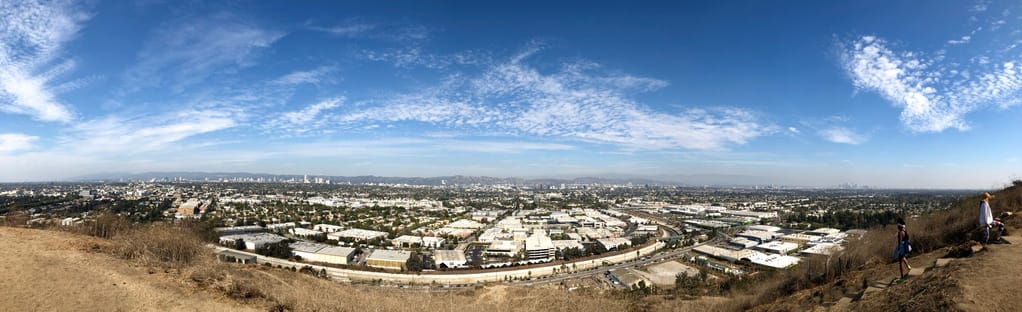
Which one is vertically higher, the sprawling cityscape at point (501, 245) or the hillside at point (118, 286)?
the hillside at point (118, 286)

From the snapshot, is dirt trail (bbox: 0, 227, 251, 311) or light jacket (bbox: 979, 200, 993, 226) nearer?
dirt trail (bbox: 0, 227, 251, 311)

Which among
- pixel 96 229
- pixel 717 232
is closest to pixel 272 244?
pixel 96 229

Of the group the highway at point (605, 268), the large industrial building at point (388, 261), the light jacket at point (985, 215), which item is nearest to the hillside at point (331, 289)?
the light jacket at point (985, 215)

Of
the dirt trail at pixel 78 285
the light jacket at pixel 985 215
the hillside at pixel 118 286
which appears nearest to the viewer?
the dirt trail at pixel 78 285

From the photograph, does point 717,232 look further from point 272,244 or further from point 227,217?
point 227,217

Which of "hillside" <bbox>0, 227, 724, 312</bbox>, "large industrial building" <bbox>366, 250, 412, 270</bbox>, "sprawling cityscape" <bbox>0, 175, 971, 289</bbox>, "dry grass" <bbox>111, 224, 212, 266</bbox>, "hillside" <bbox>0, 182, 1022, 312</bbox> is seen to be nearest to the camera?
"hillside" <bbox>0, 182, 1022, 312</bbox>

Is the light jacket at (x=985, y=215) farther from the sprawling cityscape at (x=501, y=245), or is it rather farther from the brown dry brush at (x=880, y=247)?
the sprawling cityscape at (x=501, y=245)

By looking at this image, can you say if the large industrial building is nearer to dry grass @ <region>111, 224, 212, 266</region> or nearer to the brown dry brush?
dry grass @ <region>111, 224, 212, 266</region>

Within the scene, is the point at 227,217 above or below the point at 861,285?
below

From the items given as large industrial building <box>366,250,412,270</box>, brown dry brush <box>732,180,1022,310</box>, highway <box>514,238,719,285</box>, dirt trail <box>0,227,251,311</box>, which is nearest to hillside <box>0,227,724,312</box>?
dirt trail <box>0,227,251,311</box>
